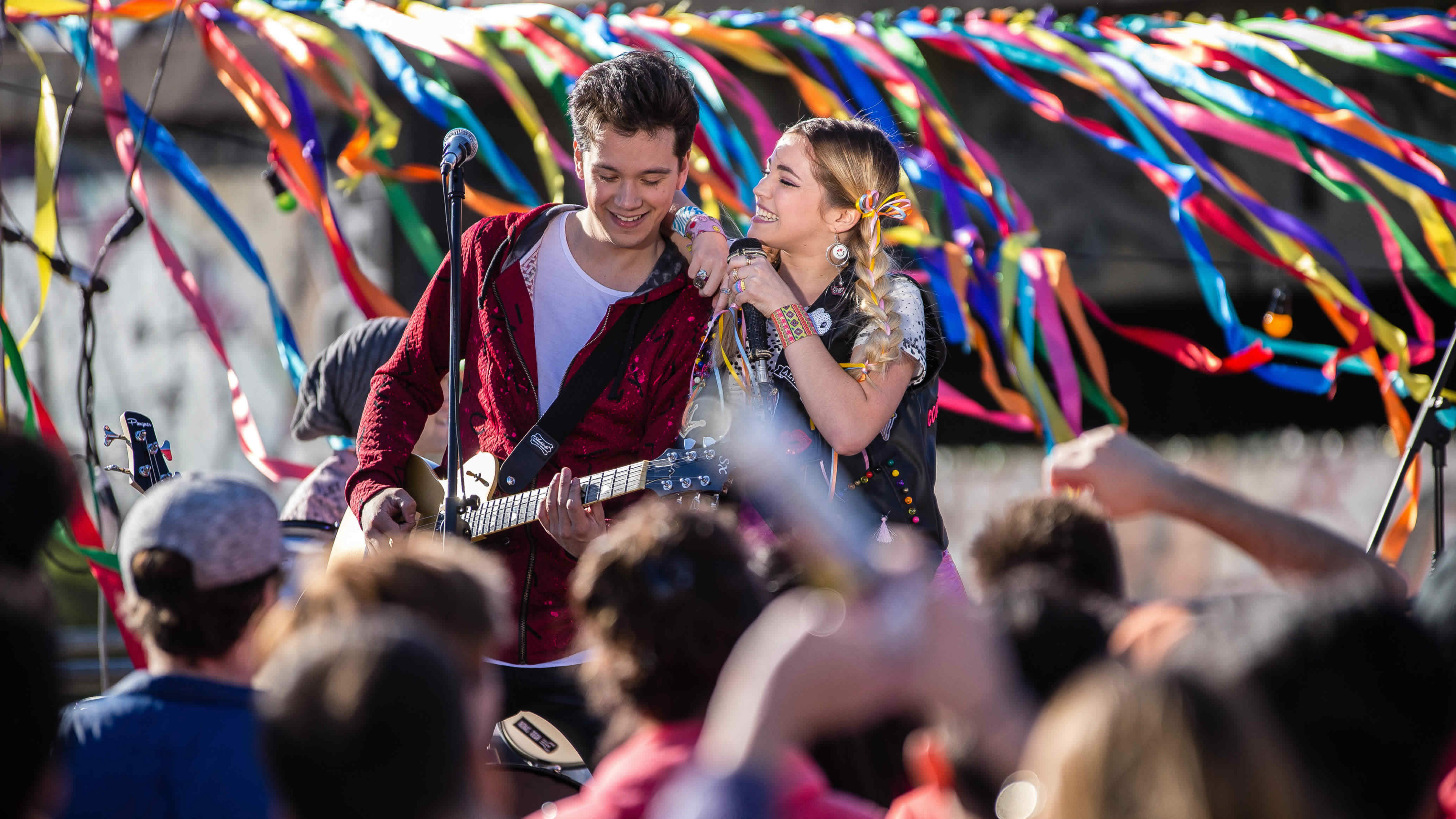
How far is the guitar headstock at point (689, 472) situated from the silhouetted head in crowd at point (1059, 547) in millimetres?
1180

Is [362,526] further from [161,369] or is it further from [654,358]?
[161,369]

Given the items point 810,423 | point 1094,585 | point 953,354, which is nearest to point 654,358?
point 810,423

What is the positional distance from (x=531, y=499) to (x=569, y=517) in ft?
0.53

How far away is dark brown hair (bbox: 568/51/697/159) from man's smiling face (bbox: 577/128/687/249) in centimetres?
2

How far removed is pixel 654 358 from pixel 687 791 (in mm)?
2063

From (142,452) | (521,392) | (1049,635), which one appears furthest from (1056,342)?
(1049,635)

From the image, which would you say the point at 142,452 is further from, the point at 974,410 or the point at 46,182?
the point at 974,410

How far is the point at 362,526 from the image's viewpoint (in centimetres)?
330

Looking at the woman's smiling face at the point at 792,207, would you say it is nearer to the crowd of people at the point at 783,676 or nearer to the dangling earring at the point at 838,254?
the dangling earring at the point at 838,254

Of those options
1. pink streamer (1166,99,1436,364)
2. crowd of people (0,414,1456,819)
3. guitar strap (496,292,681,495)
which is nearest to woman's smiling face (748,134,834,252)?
guitar strap (496,292,681,495)

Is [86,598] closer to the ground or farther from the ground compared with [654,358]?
closer to the ground

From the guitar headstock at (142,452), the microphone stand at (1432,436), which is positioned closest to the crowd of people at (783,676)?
the guitar headstock at (142,452)

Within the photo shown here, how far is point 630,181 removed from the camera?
329cm

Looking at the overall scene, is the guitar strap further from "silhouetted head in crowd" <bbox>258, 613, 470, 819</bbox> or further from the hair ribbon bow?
"silhouetted head in crowd" <bbox>258, 613, 470, 819</bbox>
